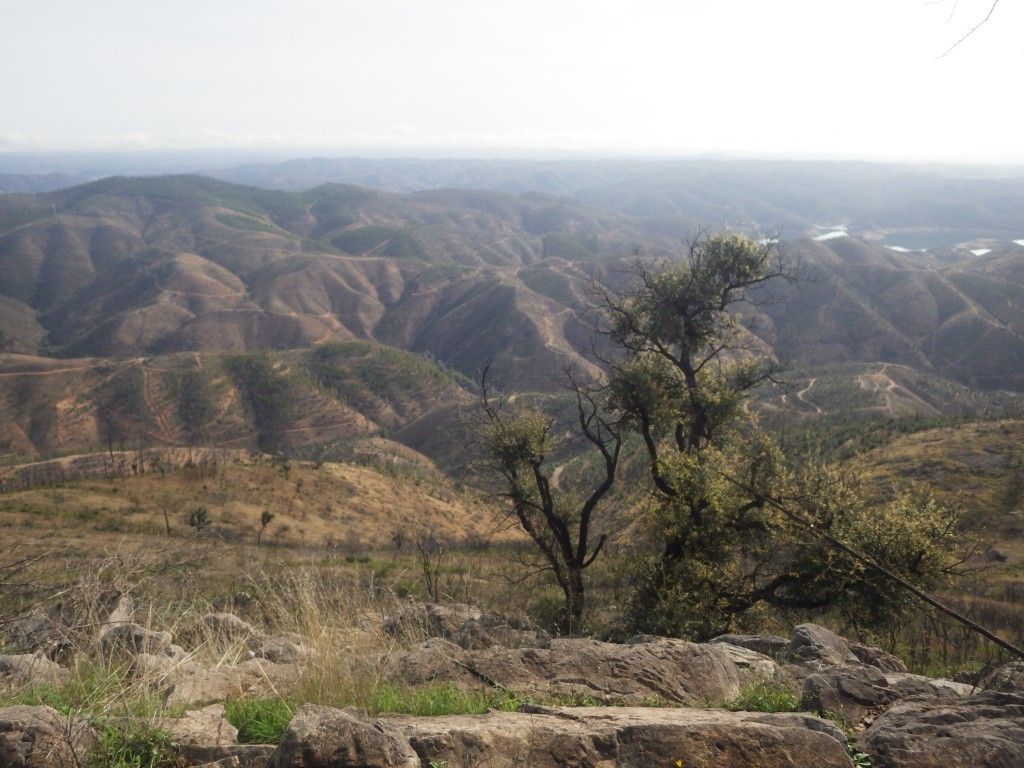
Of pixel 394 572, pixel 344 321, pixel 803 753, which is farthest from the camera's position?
pixel 344 321

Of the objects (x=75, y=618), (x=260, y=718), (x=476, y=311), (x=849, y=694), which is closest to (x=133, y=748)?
(x=260, y=718)

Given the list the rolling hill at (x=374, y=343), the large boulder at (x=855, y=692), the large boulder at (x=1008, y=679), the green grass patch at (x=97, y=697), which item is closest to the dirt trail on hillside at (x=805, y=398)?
the rolling hill at (x=374, y=343)

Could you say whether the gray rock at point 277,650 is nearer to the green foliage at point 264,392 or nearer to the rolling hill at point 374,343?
the rolling hill at point 374,343

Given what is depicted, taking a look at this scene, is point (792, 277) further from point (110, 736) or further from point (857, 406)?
point (857, 406)

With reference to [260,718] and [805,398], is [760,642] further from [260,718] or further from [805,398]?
[805,398]

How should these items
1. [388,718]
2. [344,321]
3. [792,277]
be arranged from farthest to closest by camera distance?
[344,321], [792,277], [388,718]

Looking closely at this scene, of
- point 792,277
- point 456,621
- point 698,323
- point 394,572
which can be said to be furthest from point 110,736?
point 394,572

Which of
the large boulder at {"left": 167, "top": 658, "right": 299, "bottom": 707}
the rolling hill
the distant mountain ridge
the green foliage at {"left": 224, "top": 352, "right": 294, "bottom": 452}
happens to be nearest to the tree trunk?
the large boulder at {"left": 167, "top": 658, "right": 299, "bottom": 707}

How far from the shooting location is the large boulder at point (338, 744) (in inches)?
146

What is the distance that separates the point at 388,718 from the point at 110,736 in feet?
6.26

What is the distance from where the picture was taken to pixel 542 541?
16531 mm

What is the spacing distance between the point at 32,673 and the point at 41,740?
1.68 meters

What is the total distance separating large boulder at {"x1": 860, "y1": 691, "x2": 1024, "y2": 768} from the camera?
4.33 metres

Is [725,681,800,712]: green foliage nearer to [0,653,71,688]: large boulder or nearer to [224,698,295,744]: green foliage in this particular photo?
[224,698,295,744]: green foliage
